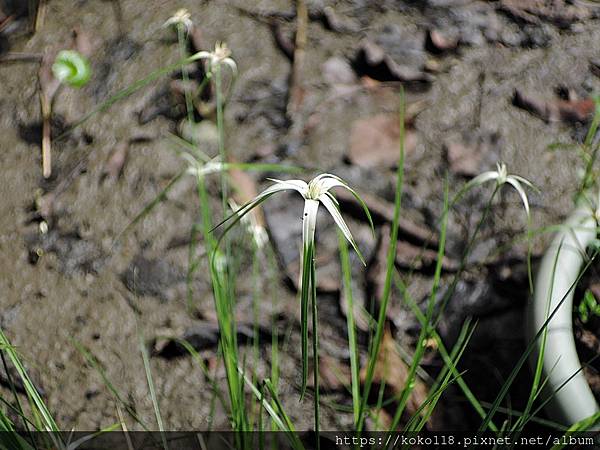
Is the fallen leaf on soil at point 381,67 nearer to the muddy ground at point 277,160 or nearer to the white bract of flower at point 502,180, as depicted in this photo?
the muddy ground at point 277,160

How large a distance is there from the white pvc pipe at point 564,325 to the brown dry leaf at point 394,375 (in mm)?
162

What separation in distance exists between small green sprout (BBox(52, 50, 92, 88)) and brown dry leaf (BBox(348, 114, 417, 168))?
0.52 metres

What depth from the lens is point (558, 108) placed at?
4.03 feet

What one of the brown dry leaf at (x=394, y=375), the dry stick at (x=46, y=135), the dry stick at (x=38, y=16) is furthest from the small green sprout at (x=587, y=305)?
the dry stick at (x=38, y=16)

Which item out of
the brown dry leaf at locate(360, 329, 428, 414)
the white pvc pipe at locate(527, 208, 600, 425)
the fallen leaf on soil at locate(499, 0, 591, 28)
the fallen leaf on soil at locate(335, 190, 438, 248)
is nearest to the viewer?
the white pvc pipe at locate(527, 208, 600, 425)

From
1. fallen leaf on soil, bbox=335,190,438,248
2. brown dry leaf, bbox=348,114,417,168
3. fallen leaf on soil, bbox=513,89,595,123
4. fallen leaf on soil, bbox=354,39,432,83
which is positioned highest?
fallen leaf on soil, bbox=354,39,432,83

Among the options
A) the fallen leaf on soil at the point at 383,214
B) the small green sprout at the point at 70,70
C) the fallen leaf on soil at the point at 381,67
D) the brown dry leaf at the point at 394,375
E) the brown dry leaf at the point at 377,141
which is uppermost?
the small green sprout at the point at 70,70

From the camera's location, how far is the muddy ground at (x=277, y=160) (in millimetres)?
1026

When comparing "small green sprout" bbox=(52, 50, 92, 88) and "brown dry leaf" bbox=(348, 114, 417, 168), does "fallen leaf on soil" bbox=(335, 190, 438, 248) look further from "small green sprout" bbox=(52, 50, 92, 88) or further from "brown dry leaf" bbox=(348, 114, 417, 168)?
"small green sprout" bbox=(52, 50, 92, 88)

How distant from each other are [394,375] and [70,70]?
2.66 feet

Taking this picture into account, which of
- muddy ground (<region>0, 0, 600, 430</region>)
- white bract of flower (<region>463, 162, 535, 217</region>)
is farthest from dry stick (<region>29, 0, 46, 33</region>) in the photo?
white bract of flower (<region>463, 162, 535, 217</region>)

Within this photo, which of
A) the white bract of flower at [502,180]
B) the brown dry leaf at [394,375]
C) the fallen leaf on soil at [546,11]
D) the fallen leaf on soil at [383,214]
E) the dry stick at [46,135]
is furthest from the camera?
the fallen leaf on soil at [546,11]

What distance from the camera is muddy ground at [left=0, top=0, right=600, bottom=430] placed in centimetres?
103

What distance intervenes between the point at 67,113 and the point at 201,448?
2.26 feet
